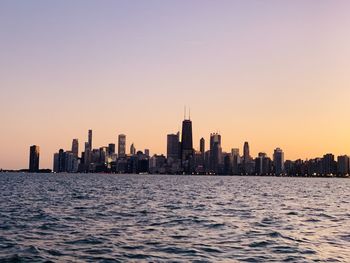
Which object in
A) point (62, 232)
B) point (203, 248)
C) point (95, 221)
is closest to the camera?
point (203, 248)

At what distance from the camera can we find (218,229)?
125 feet

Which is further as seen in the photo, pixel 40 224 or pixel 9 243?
pixel 40 224

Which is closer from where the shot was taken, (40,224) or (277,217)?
(40,224)

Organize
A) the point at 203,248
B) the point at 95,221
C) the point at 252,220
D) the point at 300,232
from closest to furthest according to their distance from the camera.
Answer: the point at 203,248
the point at 300,232
the point at 95,221
the point at 252,220

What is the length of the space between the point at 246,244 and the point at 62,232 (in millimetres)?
13509

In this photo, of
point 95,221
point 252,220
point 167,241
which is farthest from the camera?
point 252,220

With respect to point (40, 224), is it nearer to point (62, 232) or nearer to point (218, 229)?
point (62, 232)

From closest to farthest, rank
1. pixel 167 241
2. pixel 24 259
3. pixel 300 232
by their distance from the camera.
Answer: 1. pixel 24 259
2. pixel 167 241
3. pixel 300 232

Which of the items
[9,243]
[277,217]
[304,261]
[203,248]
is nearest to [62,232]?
[9,243]

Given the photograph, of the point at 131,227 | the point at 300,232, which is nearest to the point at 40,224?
the point at 131,227

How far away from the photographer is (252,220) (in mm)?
45625

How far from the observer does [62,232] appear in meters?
35.2

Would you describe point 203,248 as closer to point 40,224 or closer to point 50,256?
point 50,256

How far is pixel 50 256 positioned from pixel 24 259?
1.42 metres
